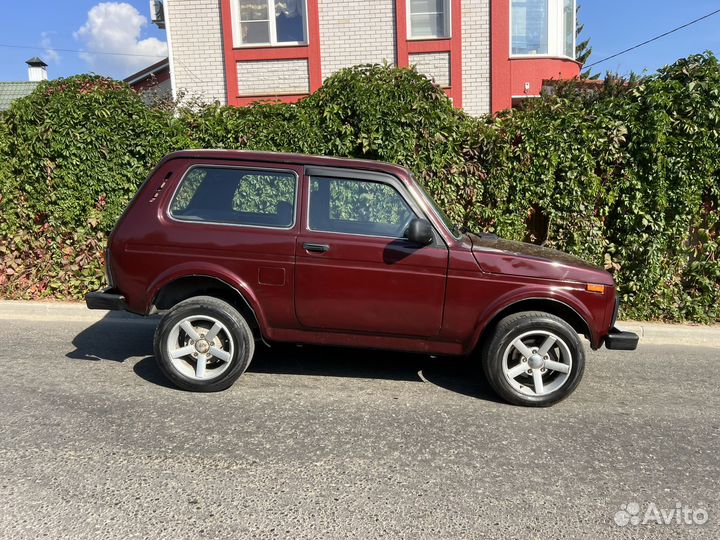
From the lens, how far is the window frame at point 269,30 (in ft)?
41.4

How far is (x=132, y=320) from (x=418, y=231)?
4106mm

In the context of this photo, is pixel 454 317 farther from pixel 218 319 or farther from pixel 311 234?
pixel 218 319

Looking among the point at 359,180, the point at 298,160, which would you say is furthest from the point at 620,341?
the point at 298,160

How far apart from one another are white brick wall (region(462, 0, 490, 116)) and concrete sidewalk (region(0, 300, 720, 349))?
7.76 meters

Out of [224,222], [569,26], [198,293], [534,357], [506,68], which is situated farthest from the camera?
[569,26]

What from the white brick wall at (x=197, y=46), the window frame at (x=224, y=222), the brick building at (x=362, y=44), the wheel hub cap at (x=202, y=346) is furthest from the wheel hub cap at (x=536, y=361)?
the white brick wall at (x=197, y=46)

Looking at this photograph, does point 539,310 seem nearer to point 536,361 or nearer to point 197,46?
point 536,361

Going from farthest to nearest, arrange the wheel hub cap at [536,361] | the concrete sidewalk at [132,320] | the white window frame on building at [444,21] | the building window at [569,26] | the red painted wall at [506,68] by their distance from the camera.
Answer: the building window at [569,26] < the white window frame on building at [444,21] < the red painted wall at [506,68] < the concrete sidewalk at [132,320] < the wheel hub cap at [536,361]

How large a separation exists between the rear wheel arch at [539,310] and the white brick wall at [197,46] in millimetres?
10680

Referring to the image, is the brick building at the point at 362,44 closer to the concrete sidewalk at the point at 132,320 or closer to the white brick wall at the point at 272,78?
the white brick wall at the point at 272,78

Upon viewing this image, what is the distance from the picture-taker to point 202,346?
160 inches

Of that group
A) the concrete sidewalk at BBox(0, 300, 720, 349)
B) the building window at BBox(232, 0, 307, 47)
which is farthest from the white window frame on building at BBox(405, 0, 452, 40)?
the concrete sidewalk at BBox(0, 300, 720, 349)

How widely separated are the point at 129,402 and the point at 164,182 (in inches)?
67.4

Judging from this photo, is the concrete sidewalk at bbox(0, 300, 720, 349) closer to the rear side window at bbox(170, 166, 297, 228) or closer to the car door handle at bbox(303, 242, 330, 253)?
the rear side window at bbox(170, 166, 297, 228)
